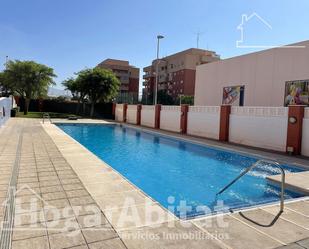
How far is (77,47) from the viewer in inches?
Result: 949

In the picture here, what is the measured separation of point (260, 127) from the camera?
43.7 feet

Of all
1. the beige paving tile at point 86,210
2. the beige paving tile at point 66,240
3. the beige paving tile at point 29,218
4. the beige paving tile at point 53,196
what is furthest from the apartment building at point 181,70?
the beige paving tile at point 66,240

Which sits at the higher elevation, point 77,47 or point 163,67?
point 163,67

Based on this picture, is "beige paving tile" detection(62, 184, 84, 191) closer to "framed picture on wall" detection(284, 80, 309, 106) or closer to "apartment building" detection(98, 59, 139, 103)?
"framed picture on wall" detection(284, 80, 309, 106)

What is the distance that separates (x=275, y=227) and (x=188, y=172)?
5488 mm

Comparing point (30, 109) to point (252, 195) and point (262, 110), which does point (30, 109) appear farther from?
point (252, 195)

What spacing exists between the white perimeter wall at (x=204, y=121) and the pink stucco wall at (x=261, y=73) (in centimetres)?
492

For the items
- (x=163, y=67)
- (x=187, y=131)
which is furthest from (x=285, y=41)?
(x=163, y=67)

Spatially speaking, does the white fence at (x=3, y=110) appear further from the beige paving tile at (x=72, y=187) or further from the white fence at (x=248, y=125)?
the beige paving tile at (x=72, y=187)

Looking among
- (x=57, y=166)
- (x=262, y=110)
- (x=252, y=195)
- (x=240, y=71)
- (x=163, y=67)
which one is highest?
(x=163, y=67)

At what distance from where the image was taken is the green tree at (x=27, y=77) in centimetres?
2812

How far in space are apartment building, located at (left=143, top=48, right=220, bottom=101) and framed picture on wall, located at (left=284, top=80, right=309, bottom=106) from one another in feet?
147

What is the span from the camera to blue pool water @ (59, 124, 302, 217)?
22.3 ft

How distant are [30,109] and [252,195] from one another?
3540 cm
